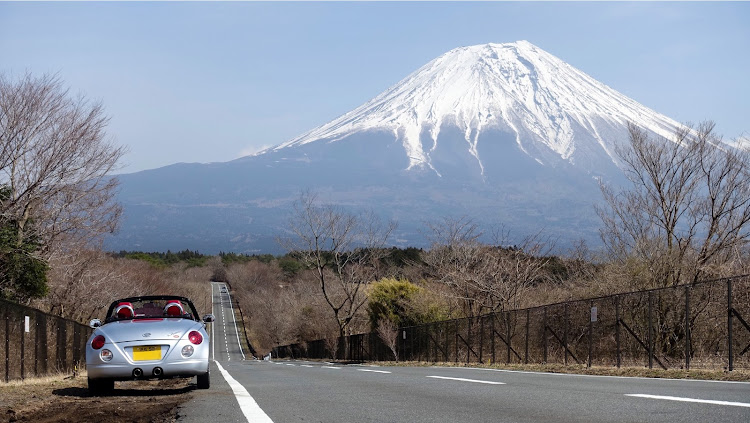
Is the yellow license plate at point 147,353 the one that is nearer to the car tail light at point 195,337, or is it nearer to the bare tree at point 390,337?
the car tail light at point 195,337

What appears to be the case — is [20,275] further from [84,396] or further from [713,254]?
[713,254]

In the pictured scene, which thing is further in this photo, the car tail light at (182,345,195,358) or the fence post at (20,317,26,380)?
the fence post at (20,317,26,380)

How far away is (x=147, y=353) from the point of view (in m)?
11.5

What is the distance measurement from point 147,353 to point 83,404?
1.33 m

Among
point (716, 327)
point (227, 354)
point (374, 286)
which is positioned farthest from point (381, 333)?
point (227, 354)

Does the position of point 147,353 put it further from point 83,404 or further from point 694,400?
point 694,400

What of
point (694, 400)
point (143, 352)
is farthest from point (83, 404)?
point (694, 400)

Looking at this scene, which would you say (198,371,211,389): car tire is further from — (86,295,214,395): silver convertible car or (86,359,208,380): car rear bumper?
(86,359,208,380): car rear bumper

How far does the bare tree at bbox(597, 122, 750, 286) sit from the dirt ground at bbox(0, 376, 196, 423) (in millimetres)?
23018

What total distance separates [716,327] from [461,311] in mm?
22703

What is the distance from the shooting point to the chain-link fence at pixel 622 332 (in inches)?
860

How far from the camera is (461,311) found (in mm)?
47188

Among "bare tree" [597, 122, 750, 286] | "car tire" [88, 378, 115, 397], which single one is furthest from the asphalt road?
"bare tree" [597, 122, 750, 286]

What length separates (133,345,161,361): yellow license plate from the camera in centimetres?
1150
